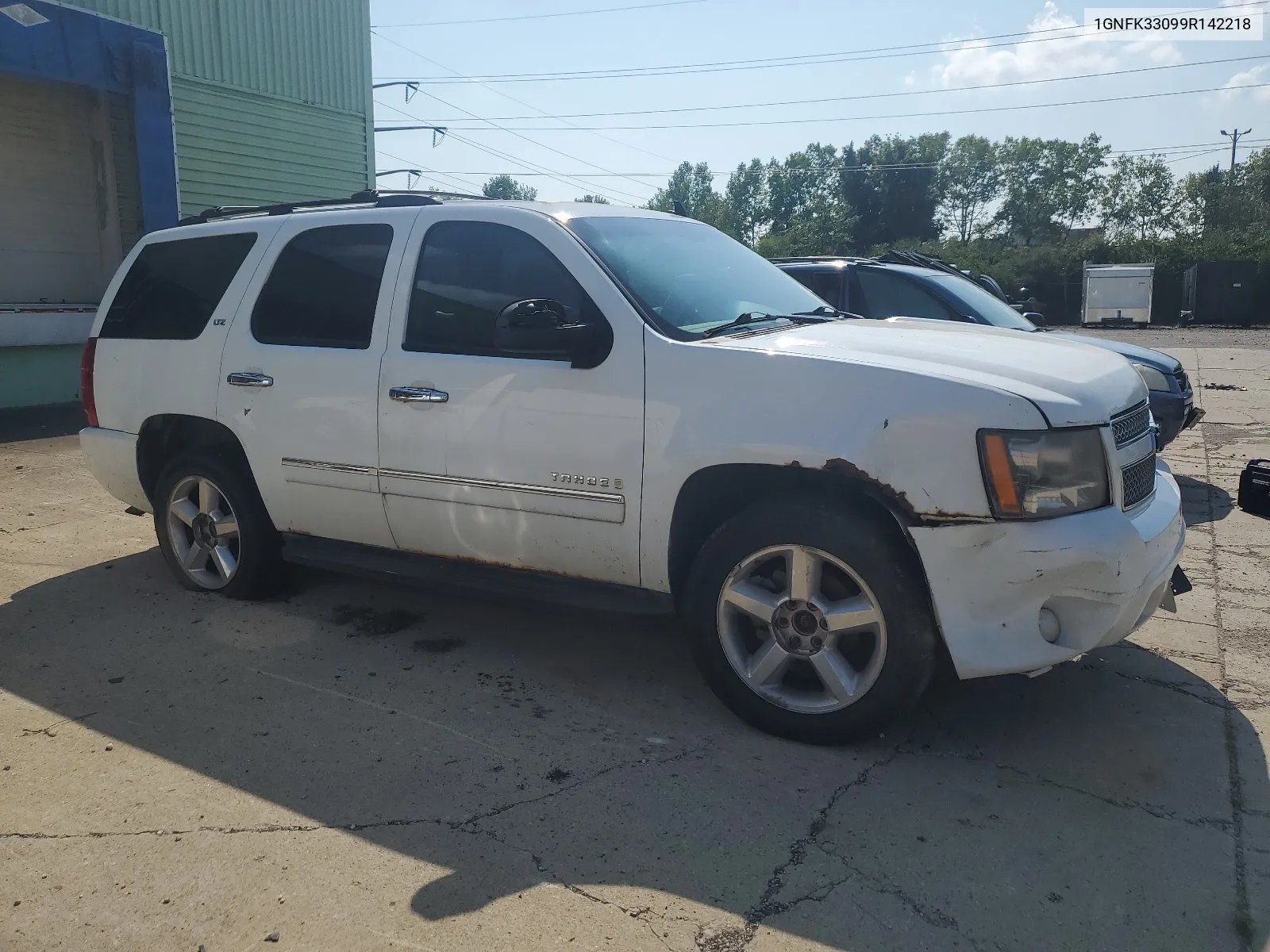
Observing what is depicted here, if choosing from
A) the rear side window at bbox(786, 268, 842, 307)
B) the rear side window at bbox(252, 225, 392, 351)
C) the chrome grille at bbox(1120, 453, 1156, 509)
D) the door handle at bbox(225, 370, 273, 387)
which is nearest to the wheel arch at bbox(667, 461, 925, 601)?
the chrome grille at bbox(1120, 453, 1156, 509)

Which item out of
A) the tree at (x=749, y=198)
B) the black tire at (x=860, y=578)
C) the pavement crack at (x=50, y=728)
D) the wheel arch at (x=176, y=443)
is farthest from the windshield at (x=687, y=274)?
the tree at (x=749, y=198)

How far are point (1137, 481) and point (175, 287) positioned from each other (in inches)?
181

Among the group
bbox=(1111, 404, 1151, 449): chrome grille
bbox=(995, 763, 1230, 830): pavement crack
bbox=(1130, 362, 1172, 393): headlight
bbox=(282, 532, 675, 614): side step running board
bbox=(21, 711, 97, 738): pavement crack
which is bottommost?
bbox=(21, 711, 97, 738): pavement crack

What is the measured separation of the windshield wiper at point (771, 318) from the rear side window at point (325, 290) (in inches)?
62.5

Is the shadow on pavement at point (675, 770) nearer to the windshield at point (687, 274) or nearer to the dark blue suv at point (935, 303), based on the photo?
the windshield at point (687, 274)

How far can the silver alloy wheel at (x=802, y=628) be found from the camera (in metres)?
3.39

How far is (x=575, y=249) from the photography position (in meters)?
3.99

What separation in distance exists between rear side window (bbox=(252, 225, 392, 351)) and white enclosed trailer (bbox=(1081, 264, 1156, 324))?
37.8 metres

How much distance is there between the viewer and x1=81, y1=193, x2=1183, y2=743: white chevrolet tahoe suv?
3199mm

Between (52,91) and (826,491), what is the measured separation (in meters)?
13.9

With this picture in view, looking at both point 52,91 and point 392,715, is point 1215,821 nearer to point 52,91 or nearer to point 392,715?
point 392,715

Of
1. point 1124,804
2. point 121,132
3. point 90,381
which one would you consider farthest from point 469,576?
point 121,132

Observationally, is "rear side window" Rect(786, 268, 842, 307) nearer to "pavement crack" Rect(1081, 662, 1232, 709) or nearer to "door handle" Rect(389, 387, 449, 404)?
"pavement crack" Rect(1081, 662, 1232, 709)

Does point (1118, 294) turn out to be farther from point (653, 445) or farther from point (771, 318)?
point (653, 445)
